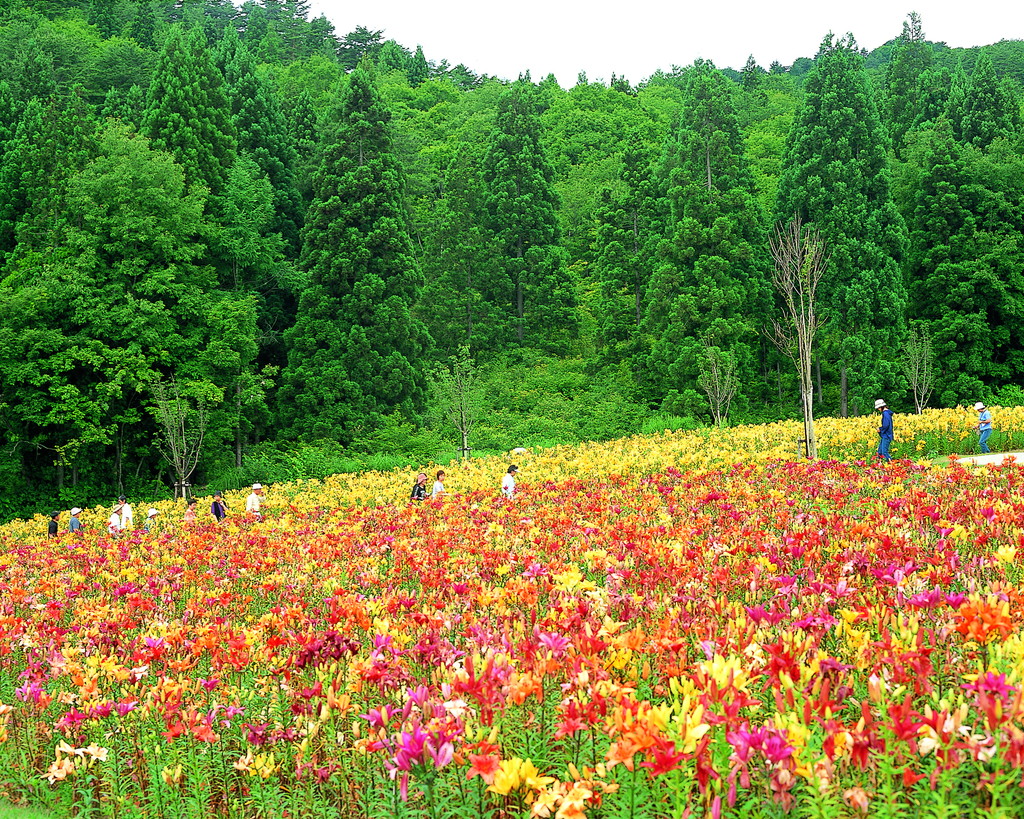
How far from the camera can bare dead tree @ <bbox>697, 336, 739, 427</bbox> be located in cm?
2819

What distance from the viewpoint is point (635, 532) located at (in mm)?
6863

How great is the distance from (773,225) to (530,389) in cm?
1226

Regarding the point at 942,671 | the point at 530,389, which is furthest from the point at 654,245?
the point at 942,671

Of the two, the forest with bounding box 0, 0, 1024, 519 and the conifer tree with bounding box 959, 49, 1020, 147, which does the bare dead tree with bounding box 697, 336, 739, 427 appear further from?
the conifer tree with bounding box 959, 49, 1020, 147

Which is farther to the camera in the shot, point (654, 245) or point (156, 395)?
point (654, 245)

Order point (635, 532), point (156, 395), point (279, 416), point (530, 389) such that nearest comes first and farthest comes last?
1. point (635, 532)
2. point (156, 395)
3. point (279, 416)
4. point (530, 389)

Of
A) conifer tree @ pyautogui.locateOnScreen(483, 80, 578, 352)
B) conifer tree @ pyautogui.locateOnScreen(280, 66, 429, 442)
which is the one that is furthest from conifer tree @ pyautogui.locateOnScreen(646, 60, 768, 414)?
conifer tree @ pyautogui.locateOnScreen(280, 66, 429, 442)

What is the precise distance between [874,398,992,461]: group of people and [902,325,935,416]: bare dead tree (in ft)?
51.8

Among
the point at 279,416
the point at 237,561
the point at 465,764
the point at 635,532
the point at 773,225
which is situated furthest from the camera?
the point at 773,225

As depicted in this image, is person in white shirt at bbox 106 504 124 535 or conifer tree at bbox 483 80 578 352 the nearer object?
person in white shirt at bbox 106 504 124 535

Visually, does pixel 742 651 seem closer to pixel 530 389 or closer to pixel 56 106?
pixel 530 389

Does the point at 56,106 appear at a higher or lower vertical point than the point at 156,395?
higher

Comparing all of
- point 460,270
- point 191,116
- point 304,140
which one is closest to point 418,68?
point 304,140

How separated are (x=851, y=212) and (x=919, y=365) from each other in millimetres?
6459
